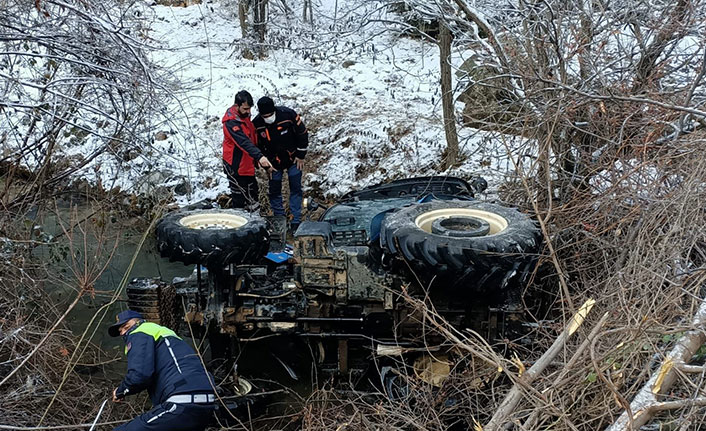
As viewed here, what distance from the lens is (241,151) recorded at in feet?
23.0

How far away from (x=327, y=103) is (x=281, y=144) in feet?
15.1

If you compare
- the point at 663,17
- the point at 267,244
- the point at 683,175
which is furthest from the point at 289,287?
the point at 663,17

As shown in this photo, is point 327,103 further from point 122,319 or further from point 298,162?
point 122,319

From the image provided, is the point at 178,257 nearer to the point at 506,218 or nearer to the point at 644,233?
the point at 506,218

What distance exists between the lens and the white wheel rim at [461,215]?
15.3 feet

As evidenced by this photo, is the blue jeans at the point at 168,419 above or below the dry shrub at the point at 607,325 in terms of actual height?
below

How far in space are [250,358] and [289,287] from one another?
0.97 meters

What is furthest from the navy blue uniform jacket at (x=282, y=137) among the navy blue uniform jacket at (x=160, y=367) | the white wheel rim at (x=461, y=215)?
the navy blue uniform jacket at (x=160, y=367)

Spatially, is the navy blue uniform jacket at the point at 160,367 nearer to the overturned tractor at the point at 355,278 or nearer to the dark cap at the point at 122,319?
the dark cap at the point at 122,319

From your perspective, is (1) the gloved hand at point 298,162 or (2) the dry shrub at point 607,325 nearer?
(2) the dry shrub at point 607,325

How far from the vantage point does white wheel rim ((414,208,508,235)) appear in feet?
15.3

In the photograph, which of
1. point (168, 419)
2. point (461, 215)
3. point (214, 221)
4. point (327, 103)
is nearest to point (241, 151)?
point (214, 221)

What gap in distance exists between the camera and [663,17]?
538cm

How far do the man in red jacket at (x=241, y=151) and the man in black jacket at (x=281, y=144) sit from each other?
0.45 ft
